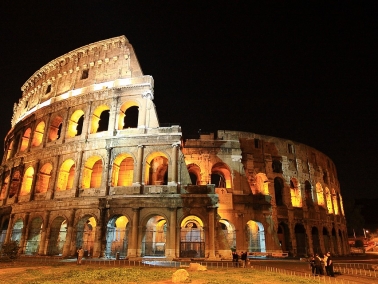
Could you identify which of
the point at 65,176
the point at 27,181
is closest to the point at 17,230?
the point at 27,181

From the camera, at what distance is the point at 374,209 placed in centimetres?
5512

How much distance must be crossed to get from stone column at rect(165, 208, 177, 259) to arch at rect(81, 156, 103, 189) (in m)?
7.25

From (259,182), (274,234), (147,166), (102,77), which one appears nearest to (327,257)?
(274,234)

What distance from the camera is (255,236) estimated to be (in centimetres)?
2477

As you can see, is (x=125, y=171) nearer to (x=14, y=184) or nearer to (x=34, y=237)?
(x=34, y=237)

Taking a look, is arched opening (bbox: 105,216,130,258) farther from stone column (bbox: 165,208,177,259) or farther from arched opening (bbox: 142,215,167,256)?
stone column (bbox: 165,208,177,259)

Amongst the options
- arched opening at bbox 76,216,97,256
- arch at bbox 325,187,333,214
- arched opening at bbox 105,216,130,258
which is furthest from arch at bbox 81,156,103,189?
arch at bbox 325,187,333,214

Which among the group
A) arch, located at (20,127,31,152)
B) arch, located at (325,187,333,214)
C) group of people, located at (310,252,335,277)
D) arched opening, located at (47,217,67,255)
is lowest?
group of people, located at (310,252,335,277)

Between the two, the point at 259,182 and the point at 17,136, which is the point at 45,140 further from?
the point at 259,182

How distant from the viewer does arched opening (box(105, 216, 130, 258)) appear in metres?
19.8

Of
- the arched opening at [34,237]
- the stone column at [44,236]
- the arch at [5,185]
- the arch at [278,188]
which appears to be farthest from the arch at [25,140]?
the arch at [278,188]

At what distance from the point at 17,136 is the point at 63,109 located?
7.71 m

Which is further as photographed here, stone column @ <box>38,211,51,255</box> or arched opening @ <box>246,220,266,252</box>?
arched opening @ <box>246,220,266,252</box>

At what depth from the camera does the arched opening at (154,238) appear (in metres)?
21.7
